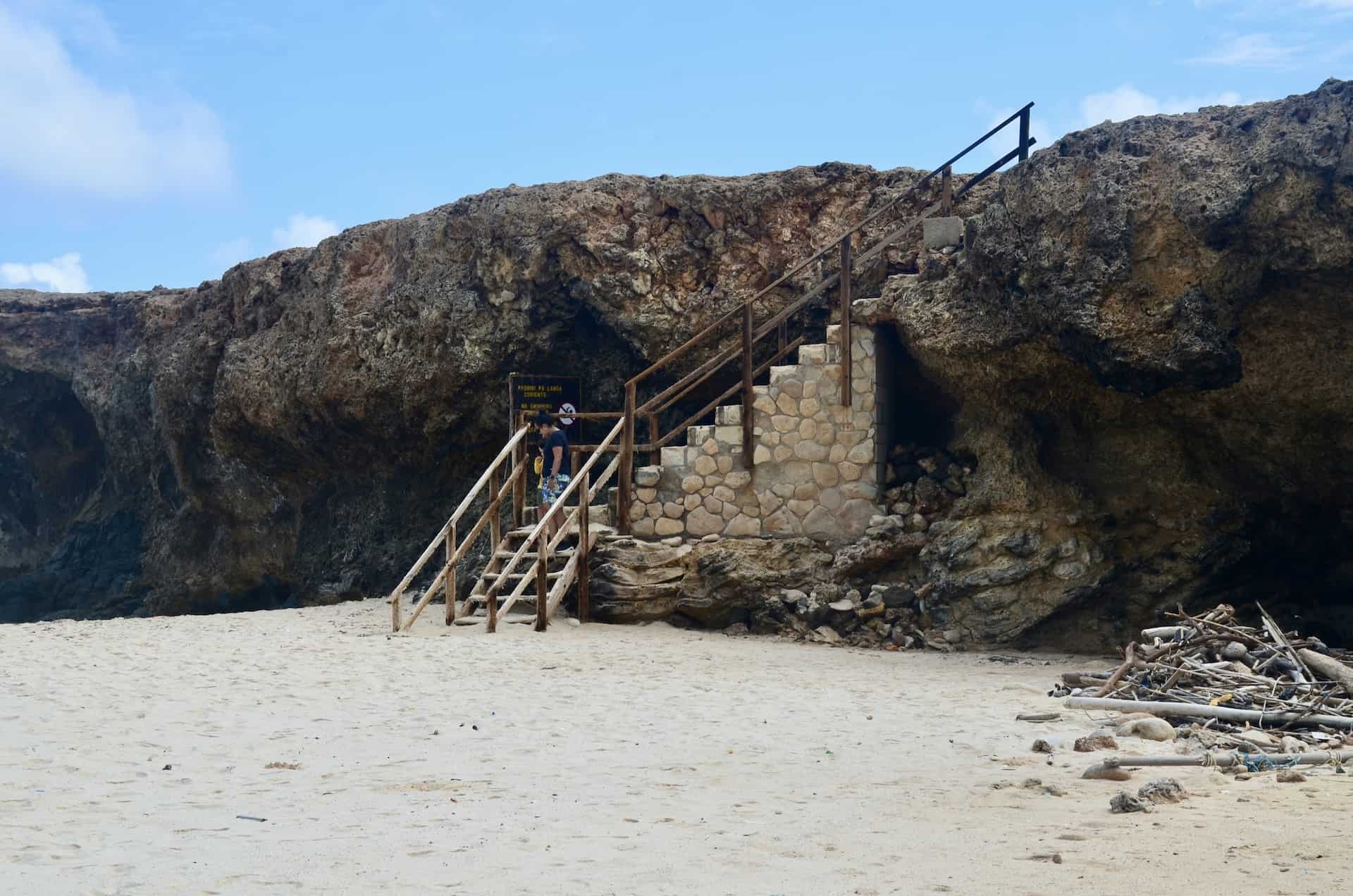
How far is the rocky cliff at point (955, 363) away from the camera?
11.3m

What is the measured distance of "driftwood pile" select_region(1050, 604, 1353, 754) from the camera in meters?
7.58

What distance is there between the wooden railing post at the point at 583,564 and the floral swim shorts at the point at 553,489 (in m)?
0.64

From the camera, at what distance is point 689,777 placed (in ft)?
21.9

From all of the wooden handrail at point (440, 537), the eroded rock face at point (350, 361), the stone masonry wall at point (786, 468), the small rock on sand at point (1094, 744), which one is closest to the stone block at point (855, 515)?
the stone masonry wall at point (786, 468)

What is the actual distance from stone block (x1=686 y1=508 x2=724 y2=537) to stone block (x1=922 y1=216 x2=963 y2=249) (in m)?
3.66

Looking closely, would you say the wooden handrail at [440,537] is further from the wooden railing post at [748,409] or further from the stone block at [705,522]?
the wooden railing post at [748,409]

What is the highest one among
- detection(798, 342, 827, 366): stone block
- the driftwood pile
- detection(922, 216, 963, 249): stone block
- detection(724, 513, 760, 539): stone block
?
detection(922, 216, 963, 249): stone block

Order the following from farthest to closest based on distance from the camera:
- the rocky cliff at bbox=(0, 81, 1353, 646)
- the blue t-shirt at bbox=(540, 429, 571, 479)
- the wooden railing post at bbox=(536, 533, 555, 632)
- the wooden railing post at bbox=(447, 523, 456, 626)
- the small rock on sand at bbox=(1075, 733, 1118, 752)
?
the blue t-shirt at bbox=(540, 429, 571, 479)
the wooden railing post at bbox=(447, 523, 456, 626)
the wooden railing post at bbox=(536, 533, 555, 632)
the rocky cliff at bbox=(0, 81, 1353, 646)
the small rock on sand at bbox=(1075, 733, 1118, 752)

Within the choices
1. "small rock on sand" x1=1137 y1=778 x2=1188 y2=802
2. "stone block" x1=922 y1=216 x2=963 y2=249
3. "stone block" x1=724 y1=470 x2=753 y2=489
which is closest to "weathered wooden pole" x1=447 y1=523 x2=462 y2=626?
"stone block" x1=724 y1=470 x2=753 y2=489

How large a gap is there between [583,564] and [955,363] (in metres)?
4.24

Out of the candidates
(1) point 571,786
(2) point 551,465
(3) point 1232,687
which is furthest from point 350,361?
(3) point 1232,687

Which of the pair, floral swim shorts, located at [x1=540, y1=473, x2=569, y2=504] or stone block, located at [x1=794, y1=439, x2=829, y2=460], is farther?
floral swim shorts, located at [x1=540, y1=473, x2=569, y2=504]

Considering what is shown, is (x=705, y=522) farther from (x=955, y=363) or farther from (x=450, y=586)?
(x=955, y=363)

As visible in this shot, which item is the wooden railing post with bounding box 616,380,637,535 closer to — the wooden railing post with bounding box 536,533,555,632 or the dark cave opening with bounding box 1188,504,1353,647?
the wooden railing post with bounding box 536,533,555,632
